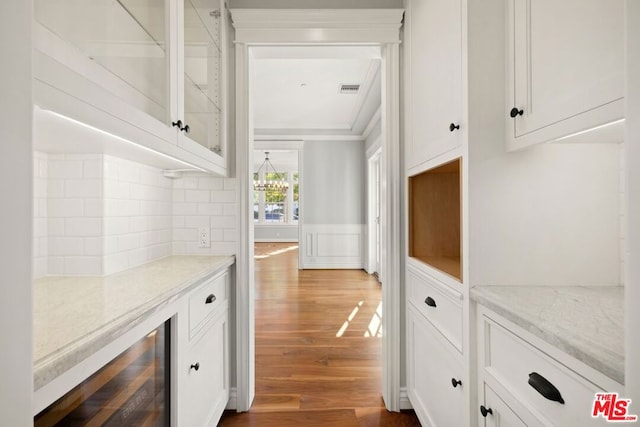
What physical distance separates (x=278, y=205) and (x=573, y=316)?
1010cm

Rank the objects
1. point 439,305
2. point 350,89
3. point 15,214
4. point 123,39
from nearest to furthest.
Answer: point 15,214
point 123,39
point 439,305
point 350,89

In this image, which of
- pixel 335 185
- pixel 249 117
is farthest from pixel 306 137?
pixel 249 117

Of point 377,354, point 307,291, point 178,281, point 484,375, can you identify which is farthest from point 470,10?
point 307,291

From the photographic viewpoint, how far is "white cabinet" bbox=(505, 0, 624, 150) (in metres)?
0.72

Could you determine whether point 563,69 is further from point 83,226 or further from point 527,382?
point 83,226

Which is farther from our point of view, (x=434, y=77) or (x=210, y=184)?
(x=210, y=184)

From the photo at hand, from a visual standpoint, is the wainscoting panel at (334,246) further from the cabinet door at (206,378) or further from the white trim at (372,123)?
the cabinet door at (206,378)

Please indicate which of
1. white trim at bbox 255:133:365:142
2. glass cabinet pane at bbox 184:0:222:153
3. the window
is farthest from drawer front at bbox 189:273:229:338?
the window

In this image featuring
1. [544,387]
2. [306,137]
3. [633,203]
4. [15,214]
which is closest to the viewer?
[15,214]

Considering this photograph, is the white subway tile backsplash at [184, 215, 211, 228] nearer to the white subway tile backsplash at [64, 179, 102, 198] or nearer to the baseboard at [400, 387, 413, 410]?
the white subway tile backsplash at [64, 179, 102, 198]

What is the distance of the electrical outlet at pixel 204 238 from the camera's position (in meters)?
1.83

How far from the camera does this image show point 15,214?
39cm

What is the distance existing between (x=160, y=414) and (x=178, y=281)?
0.45 m

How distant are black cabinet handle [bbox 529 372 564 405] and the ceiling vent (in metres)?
3.67
